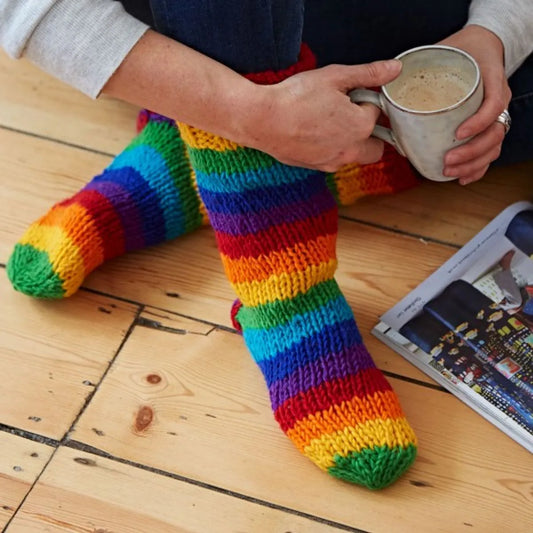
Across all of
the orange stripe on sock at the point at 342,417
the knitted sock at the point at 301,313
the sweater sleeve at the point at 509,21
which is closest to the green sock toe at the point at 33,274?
the knitted sock at the point at 301,313

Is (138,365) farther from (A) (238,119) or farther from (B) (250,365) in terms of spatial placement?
(A) (238,119)

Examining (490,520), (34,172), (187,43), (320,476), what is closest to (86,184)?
(34,172)

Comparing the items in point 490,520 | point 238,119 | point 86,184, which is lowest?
point 490,520

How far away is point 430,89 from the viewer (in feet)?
2.53

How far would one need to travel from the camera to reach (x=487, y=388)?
0.90 meters

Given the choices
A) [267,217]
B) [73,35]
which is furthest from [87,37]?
[267,217]

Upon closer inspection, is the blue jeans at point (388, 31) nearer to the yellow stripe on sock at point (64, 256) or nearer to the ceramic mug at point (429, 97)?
the ceramic mug at point (429, 97)

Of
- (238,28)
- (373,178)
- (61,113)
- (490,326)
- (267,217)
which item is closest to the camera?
(238,28)

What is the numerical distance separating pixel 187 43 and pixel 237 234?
197 mm

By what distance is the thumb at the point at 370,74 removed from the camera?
0.74 m

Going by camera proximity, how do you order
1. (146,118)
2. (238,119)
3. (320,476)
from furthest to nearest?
(146,118), (320,476), (238,119)

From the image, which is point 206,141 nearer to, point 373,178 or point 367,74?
point 367,74

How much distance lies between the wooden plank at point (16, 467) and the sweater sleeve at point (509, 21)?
640mm

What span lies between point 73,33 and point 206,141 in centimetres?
16
